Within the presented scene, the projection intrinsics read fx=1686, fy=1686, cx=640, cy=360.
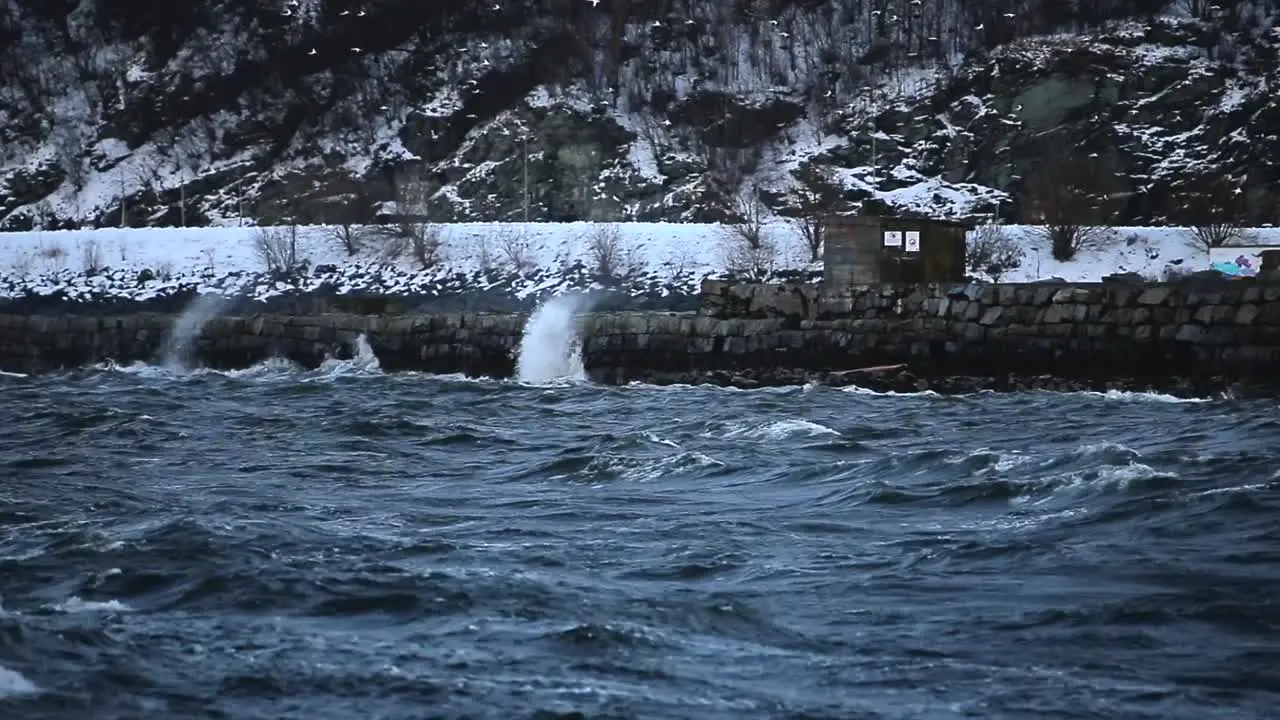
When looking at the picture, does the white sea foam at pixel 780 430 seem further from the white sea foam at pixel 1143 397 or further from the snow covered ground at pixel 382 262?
the snow covered ground at pixel 382 262

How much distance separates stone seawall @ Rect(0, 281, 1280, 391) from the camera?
24.1m

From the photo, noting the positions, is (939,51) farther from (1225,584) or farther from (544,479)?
(1225,584)

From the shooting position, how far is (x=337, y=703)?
297 inches

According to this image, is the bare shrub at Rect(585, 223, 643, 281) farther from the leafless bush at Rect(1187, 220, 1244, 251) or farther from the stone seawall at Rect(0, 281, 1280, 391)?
the leafless bush at Rect(1187, 220, 1244, 251)

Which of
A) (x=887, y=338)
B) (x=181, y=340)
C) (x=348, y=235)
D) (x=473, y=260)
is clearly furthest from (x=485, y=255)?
(x=887, y=338)

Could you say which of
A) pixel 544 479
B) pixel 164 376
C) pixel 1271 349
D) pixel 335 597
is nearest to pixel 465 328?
pixel 164 376

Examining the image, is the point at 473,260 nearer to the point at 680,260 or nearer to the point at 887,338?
the point at 680,260

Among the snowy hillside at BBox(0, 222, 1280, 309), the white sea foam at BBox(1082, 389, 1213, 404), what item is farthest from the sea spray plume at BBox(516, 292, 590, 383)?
the white sea foam at BBox(1082, 389, 1213, 404)

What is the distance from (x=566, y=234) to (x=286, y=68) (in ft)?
83.6

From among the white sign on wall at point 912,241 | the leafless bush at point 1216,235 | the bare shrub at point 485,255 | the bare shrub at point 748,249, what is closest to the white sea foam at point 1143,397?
the white sign on wall at point 912,241

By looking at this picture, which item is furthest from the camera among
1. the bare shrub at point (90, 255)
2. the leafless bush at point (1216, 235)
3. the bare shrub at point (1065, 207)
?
the bare shrub at point (90, 255)

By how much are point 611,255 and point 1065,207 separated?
12.4m

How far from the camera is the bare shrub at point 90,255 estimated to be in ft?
142

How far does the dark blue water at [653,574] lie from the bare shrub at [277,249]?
974 inches
